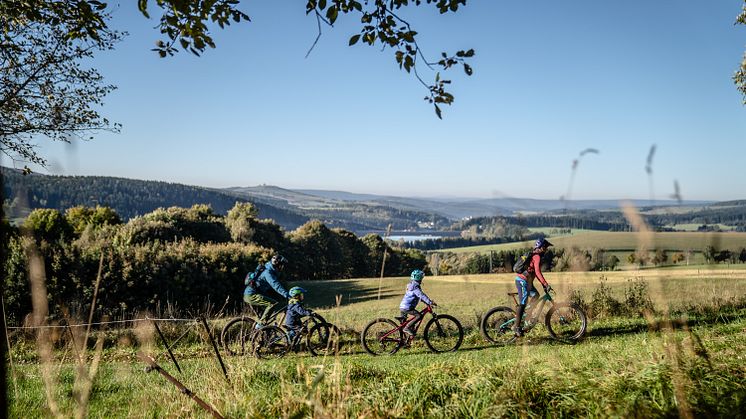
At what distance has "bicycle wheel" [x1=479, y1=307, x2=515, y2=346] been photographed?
10.3 meters

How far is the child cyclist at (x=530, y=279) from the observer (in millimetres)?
9422

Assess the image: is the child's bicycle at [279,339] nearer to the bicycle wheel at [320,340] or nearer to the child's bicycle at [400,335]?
the bicycle wheel at [320,340]

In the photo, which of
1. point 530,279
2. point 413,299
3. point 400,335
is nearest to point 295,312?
point 400,335

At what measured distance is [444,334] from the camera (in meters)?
10.5

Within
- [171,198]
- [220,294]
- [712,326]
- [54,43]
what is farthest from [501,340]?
[171,198]

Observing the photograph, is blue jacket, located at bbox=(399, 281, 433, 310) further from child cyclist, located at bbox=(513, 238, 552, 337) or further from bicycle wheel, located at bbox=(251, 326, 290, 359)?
bicycle wheel, located at bbox=(251, 326, 290, 359)

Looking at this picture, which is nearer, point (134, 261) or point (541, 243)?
point (541, 243)

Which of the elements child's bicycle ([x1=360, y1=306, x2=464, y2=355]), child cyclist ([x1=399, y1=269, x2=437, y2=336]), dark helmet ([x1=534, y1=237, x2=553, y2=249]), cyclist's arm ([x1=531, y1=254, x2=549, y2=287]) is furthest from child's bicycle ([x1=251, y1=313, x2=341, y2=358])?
dark helmet ([x1=534, y1=237, x2=553, y2=249])

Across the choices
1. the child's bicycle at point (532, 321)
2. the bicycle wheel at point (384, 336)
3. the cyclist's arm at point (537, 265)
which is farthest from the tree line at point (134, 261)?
the cyclist's arm at point (537, 265)

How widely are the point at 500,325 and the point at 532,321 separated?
66cm

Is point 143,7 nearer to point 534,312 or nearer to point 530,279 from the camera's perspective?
point 530,279

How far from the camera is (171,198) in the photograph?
75188 mm

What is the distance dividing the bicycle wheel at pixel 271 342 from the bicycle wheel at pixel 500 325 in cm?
407

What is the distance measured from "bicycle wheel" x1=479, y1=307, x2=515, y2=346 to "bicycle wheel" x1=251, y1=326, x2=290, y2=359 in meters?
4.07
